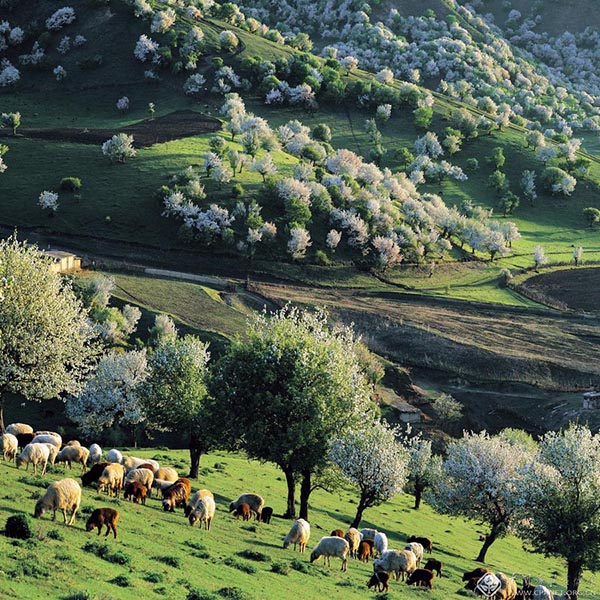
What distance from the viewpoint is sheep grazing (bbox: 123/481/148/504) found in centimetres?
5472

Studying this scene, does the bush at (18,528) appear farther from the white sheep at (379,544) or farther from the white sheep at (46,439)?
the white sheep at (379,544)

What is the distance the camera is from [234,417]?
66.7 m

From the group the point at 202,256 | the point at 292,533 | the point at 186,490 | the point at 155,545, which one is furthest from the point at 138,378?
the point at 202,256

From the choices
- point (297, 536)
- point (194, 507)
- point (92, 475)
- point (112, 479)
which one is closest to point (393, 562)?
point (297, 536)

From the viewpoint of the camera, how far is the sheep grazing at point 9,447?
190ft

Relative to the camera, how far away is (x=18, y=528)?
38312 millimetres

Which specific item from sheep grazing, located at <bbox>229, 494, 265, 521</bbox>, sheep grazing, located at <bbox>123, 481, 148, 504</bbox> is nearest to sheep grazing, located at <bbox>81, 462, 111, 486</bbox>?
sheep grazing, located at <bbox>123, 481, 148, 504</bbox>

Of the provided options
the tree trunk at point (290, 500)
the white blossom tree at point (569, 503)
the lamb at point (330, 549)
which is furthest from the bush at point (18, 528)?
the white blossom tree at point (569, 503)

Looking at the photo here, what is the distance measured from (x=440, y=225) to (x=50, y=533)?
163662 millimetres

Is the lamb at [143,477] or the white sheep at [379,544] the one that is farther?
the white sheep at [379,544]

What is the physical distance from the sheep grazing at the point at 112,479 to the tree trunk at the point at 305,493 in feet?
45.7

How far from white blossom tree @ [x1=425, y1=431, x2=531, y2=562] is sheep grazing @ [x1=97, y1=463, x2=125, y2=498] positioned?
94.3 ft

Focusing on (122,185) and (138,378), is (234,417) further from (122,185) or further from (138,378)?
(122,185)

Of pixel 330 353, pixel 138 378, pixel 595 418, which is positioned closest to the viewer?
pixel 330 353
